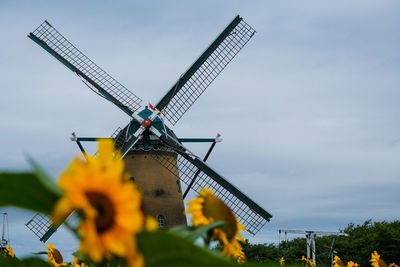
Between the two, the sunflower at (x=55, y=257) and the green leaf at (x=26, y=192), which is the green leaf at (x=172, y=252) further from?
the sunflower at (x=55, y=257)

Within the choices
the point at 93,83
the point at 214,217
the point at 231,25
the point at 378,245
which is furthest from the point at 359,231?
the point at 214,217

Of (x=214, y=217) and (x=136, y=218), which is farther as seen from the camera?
(x=214, y=217)

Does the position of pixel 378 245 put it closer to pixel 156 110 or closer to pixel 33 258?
pixel 156 110

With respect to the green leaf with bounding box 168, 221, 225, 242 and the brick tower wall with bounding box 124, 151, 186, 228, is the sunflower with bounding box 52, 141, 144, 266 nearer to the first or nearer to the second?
the green leaf with bounding box 168, 221, 225, 242

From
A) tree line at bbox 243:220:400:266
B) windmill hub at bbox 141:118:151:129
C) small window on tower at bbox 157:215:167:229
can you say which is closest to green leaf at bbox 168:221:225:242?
windmill hub at bbox 141:118:151:129

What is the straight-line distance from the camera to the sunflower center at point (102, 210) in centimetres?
145

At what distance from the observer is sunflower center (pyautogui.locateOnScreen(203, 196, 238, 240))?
8.02 feet

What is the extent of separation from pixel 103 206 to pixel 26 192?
31cm

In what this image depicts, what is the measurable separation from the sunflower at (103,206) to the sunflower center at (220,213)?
959 mm

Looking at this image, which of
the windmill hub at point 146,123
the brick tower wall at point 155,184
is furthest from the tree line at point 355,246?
the windmill hub at point 146,123

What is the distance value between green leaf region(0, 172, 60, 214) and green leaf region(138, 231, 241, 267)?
31 centimetres

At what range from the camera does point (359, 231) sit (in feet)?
174

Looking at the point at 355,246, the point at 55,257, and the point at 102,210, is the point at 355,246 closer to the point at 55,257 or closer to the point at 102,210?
the point at 55,257

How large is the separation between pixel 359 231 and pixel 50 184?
54.7m
